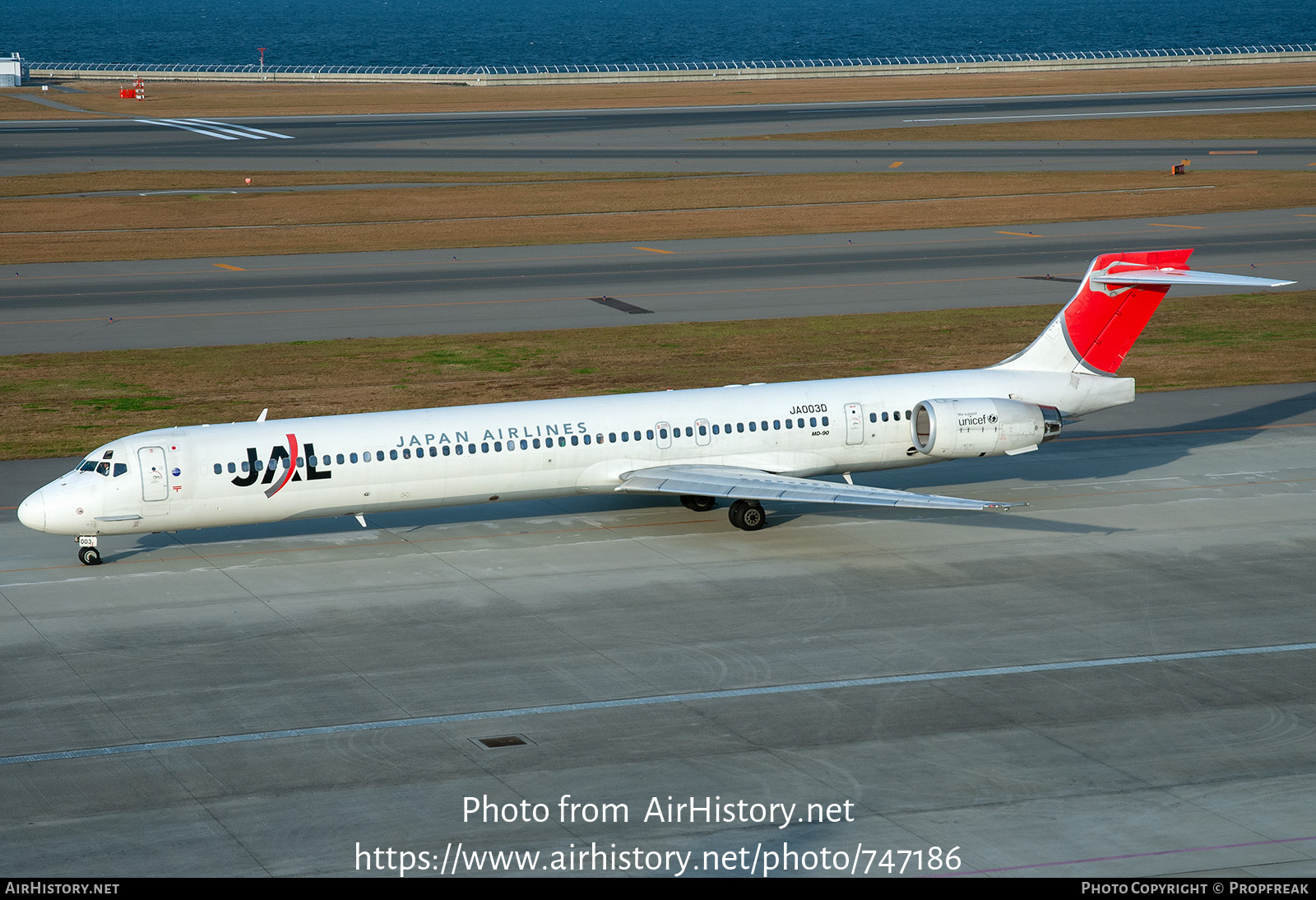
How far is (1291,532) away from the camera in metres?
33.6

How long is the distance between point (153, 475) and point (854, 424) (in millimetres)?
15412

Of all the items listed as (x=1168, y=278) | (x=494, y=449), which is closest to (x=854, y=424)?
(x=494, y=449)

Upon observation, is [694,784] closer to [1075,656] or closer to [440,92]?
[1075,656]

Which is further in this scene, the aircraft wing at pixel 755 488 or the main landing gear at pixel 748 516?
the main landing gear at pixel 748 516

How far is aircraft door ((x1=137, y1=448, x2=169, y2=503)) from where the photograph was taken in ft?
99.7

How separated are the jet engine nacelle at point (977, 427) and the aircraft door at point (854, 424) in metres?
1.23

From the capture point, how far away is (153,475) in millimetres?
30406

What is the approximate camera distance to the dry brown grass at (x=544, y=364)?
44.5 m

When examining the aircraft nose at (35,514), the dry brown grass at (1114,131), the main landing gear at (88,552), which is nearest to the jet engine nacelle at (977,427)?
the main landing gear at (88,552)

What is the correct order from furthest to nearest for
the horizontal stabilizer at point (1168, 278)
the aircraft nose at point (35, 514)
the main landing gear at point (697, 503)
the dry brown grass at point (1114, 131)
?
1. the dry brown grass at point (1114, 131)
2. the main landing gear at point (697, 503)
3. the horizontal stabilizer at point (1168, 278)
4. the aircraft nose at point (35, 514)

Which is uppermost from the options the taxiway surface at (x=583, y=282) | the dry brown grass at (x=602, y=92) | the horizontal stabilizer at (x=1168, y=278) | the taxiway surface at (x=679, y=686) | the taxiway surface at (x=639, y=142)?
the dry brown grass at (x=602, y=92)

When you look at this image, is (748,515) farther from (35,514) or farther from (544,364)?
(544,364)

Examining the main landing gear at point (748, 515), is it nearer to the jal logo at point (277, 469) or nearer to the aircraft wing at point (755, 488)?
the aircraft wing at point (755, 488)

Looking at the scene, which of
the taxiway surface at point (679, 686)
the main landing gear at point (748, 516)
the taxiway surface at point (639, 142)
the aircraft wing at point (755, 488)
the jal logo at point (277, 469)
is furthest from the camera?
the taxiway surface at point (639, 142)
